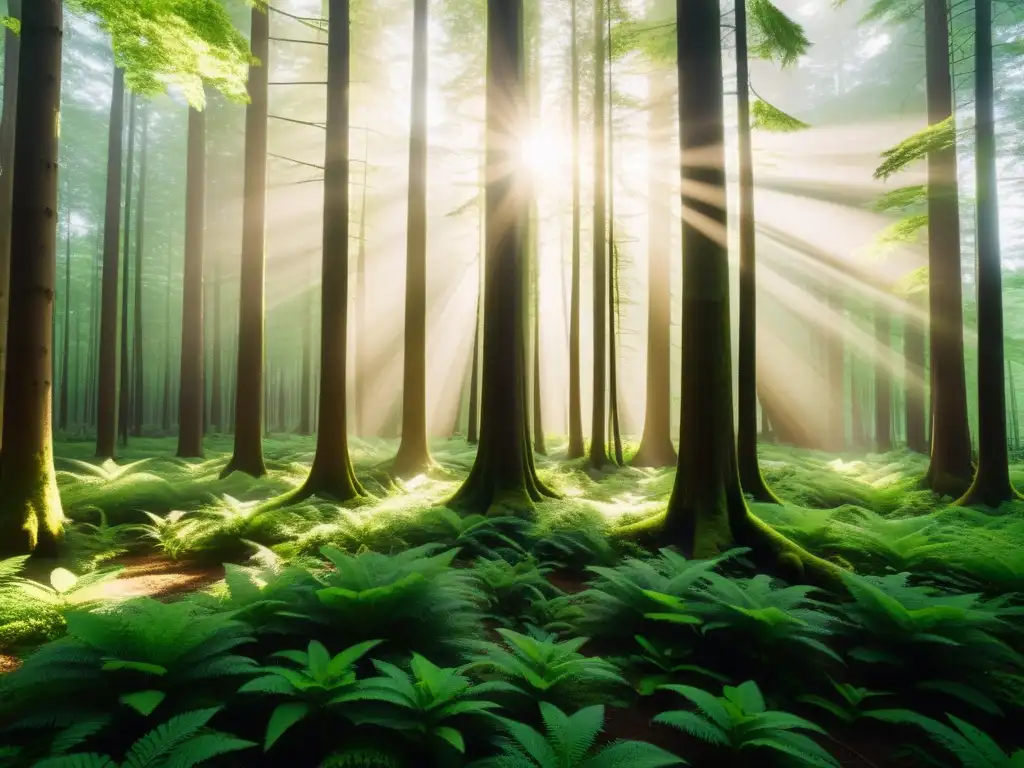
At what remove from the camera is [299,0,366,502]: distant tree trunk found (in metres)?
8.90

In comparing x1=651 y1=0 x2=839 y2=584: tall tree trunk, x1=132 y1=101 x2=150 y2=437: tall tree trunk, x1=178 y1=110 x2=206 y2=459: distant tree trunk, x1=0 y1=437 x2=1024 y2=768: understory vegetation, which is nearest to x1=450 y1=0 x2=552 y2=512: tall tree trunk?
x1=0 y1=437 x2=1024 y2=768: understory vegetation

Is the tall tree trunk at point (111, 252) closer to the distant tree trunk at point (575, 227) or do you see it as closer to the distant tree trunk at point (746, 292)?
the distant tree trunk at point (575, 227)

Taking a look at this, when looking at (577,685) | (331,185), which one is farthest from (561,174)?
(577,685)

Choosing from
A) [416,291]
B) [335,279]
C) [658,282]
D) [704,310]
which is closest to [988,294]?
[704,310]

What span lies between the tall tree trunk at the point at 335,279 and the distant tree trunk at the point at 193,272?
6.78 m

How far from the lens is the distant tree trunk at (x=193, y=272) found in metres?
14.0

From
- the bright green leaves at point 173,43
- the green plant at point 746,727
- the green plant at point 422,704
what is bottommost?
the green plant at point 746,727

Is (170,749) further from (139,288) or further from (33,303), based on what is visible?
(139,288)

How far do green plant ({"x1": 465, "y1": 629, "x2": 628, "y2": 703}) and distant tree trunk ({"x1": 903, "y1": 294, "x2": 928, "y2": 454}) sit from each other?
20225 millimetres

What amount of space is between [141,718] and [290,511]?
16.0 ft

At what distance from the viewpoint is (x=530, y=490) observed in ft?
26.7

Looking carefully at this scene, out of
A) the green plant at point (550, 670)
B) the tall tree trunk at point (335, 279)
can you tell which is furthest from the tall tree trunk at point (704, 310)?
the tall tree trunk at point (335, 279)

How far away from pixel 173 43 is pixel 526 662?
8.39m

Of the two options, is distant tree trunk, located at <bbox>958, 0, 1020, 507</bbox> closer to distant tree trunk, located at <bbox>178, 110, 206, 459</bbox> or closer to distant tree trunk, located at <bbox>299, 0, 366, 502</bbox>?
distant tree trunk, located at <bbox>299, 0, 366, 502</bbox>
